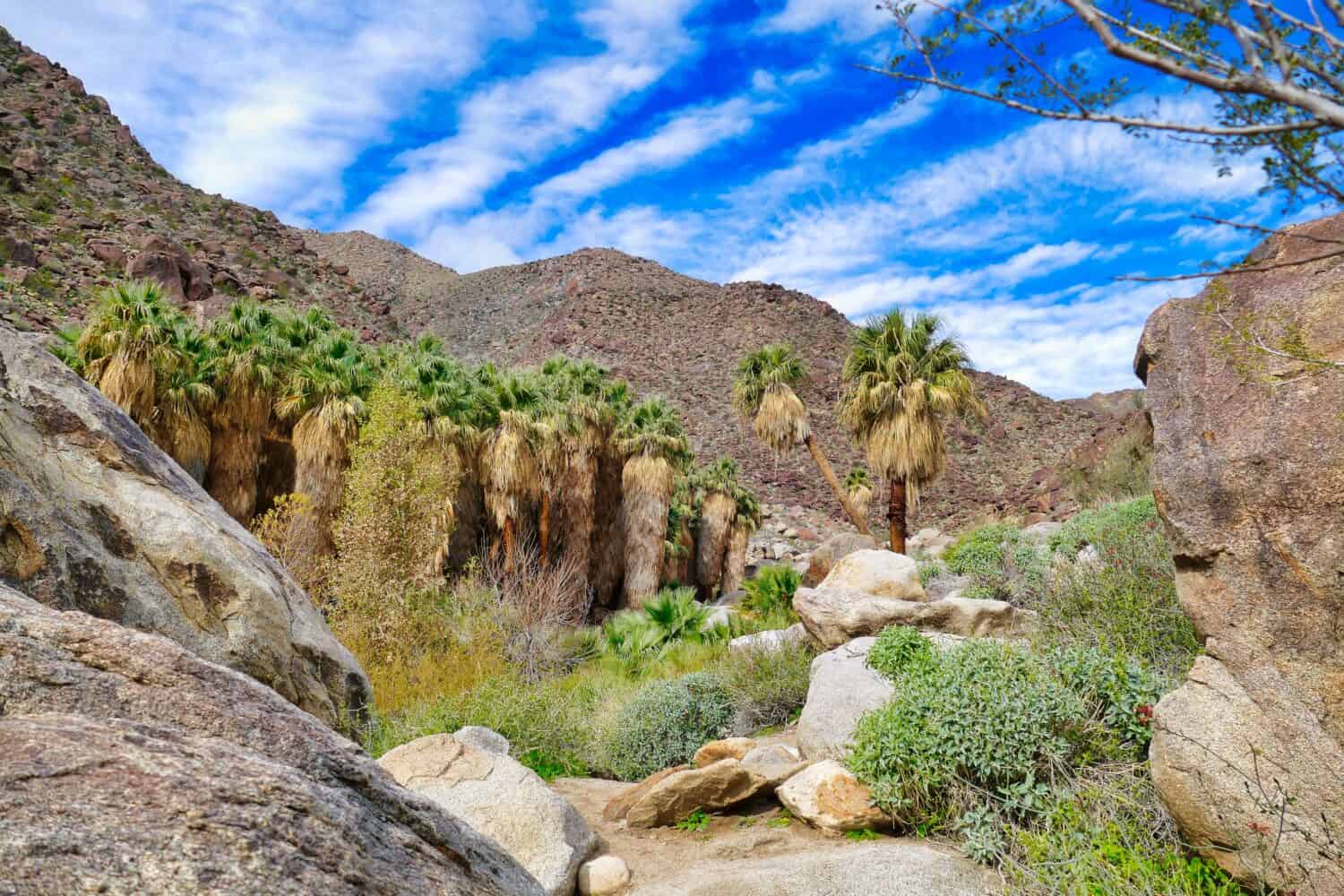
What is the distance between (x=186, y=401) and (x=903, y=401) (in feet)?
54.2

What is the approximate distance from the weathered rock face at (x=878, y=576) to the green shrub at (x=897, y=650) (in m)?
2.63

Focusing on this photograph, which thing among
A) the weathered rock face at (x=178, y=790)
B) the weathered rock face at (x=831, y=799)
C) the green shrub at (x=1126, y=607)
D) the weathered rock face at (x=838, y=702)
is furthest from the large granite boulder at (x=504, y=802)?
Answer: the green shrub at (x=1126, y=607)

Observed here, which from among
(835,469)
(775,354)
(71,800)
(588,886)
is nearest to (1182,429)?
(588,886)

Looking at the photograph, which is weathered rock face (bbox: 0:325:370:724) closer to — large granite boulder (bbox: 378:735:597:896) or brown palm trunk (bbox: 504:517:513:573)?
large granite boulder (bbox: 378:735:597:896)

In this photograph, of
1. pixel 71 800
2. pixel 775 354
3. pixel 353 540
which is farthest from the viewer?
pixel 775 354

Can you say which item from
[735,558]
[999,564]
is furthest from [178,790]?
[735,558]

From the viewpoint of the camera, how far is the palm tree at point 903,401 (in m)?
22.0

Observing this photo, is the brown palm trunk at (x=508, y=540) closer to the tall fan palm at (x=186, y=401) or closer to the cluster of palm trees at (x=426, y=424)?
the cluster of palm trees at (x=426, y=424)

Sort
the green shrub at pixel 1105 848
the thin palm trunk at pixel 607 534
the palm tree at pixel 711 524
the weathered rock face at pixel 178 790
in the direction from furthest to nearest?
the palm tree at pixel 711 524, the thin palm trunk at pixel 607 534, the green shrub at pixel 1105 848, the weathered rock face at pixel 178 790

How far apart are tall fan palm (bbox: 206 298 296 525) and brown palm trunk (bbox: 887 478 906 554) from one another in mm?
15118

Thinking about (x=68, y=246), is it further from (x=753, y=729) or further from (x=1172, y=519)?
(x=1172, y=519)

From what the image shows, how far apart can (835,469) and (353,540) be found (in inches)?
1617

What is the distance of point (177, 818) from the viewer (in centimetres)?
162

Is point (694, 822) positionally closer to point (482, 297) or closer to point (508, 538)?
point (508, 538)
